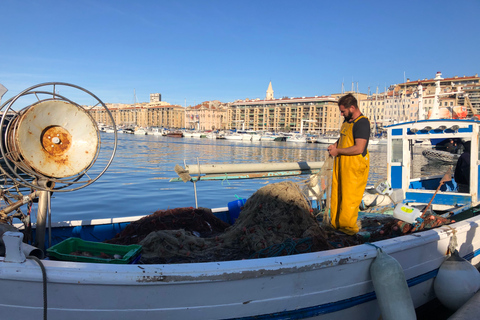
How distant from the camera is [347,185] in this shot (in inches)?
160

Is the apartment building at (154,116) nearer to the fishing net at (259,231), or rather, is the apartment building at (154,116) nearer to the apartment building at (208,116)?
the apartment building at (208,116)

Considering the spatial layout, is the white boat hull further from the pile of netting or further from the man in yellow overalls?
the man in yellow overalls

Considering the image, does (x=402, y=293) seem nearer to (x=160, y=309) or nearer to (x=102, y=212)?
(x=160, y=309)

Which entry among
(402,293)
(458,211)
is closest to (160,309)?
(402,293)

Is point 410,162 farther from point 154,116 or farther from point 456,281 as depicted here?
point 154,116

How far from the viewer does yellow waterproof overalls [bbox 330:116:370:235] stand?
4.04 m

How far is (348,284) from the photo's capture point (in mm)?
3207

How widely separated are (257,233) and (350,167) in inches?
53.2

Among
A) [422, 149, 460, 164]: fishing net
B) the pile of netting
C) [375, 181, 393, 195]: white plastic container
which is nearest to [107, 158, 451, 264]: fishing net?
the pile of netting

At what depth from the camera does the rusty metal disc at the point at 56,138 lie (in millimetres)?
3047

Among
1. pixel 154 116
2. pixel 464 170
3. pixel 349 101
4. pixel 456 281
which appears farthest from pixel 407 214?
pixel 154 116

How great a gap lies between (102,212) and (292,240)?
8127mm

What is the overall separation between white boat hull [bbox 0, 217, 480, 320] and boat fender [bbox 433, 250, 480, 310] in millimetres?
1457

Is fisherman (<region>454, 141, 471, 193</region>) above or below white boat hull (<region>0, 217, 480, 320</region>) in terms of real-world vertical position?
above
